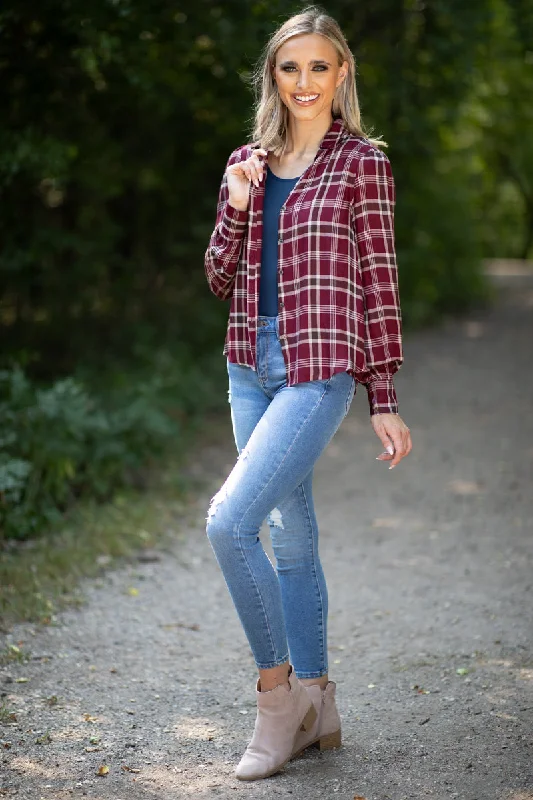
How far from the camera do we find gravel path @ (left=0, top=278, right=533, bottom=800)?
2961 millimetres

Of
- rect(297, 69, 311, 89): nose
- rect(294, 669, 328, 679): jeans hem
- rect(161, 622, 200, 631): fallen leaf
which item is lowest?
rect(161, 622, 200, 631): fallen leaf

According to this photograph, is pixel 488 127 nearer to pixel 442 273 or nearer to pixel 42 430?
pixel 442 273

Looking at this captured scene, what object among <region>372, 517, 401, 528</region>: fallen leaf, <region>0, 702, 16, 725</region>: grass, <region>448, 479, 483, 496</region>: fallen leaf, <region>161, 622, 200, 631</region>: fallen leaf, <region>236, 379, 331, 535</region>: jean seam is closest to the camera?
<region>236, 379, 331, 535</region>: jean seam

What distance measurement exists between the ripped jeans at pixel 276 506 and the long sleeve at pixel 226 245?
0.67ft

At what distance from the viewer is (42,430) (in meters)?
5.65

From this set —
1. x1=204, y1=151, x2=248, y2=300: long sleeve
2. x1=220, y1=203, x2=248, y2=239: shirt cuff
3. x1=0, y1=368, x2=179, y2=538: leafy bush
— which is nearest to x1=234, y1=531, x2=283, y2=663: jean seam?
x1=204, y1=151, x2=248, y2=300: long sleeve

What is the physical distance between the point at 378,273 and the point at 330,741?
4.72 feet

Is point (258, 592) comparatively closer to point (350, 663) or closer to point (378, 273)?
point (378, 273)

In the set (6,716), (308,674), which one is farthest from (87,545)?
(308,674)

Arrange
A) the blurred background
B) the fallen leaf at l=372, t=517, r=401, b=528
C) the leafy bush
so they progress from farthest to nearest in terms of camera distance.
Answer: the fallen leaf at l=372, t=517, r=401, b=528
the blurred background
the leafy bush

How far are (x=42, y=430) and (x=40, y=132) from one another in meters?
2.22

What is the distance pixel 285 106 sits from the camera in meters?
3.02

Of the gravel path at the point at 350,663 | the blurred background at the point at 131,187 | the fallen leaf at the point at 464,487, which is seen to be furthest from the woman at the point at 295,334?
the fallen leaf at the point at 464,487

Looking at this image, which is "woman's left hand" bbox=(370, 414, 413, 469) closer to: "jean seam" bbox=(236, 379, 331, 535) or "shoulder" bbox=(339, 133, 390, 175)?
"jean seam" bbox=(236, 379, 331, 535)
